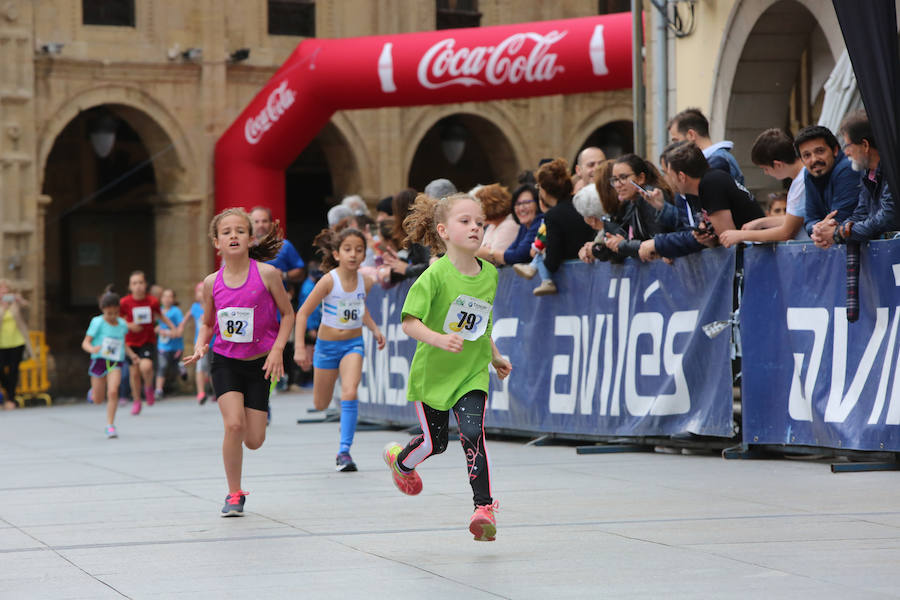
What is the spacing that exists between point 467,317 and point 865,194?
122 inches

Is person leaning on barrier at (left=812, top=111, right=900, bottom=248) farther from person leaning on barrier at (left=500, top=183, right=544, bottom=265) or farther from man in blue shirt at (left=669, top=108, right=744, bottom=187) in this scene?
person leaning on barrier at (left=500, top=183, right=544, bottom=265)

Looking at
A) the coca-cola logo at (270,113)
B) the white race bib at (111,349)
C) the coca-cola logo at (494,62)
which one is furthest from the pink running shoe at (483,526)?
the coca-cola logo at (270,113)

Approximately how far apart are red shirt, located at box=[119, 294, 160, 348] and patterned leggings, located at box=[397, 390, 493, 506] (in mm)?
13310

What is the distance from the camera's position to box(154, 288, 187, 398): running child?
76.0ft

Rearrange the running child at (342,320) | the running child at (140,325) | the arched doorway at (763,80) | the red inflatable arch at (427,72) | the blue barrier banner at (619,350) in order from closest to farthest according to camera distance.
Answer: the blue barrier banner at (619,350)
the running child at (342,320)
the arched doorway at (763,80)
the red inflatable arch at (427,72)
the running child at (140,325)

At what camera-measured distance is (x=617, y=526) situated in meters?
7.23

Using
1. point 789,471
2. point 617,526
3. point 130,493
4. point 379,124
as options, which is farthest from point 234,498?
point 379,124

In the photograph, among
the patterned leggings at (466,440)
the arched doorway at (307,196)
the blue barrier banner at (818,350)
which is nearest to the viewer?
the patterned leggings at (466,440)

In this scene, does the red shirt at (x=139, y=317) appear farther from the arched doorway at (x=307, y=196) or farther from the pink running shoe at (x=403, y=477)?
the pink running shoe at (x=403, y=477)

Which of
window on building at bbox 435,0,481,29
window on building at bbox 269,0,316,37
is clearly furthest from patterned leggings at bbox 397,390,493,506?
window on building at bbox 435,0,481,29

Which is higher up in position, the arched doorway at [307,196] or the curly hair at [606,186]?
the arched doorway at [307,196]

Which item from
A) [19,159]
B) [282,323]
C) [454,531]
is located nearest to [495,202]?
[282,323]

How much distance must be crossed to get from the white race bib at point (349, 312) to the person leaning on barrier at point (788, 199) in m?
2.79

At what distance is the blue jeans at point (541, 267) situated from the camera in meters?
11.9
